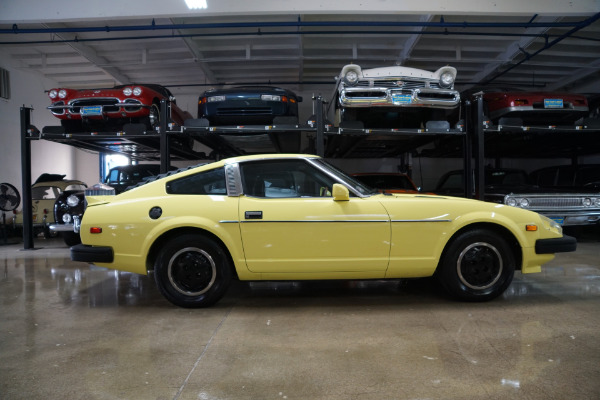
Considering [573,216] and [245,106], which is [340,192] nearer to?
[245,106]

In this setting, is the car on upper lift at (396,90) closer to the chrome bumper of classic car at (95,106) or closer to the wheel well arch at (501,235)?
the wheel well arch at (501,235)

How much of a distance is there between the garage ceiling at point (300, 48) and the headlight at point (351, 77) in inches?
70.8

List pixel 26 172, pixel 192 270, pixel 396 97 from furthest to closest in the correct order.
A: pixel 26 172 < pixel 396 97 < pixel 192 270

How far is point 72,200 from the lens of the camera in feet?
20.6

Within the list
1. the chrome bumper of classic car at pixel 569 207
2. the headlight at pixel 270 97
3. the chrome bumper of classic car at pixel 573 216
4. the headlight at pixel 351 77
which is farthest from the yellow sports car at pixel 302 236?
the chrome bumper of classic car at pixel 573 216

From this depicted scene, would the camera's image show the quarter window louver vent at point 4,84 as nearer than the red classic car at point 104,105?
No

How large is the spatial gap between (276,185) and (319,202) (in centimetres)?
44

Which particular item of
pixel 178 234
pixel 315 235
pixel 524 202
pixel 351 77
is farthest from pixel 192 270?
pixel 524 202

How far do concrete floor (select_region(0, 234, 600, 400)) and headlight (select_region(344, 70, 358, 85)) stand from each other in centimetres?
314

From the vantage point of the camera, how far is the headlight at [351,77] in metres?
5.37

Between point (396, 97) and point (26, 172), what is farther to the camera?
point (26, 172)

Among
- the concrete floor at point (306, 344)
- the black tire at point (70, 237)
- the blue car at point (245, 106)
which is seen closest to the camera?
the concrete floor at point (306, 344)

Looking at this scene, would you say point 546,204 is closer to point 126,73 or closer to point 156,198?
point 156,198

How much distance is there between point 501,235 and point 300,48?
21.8 feet
